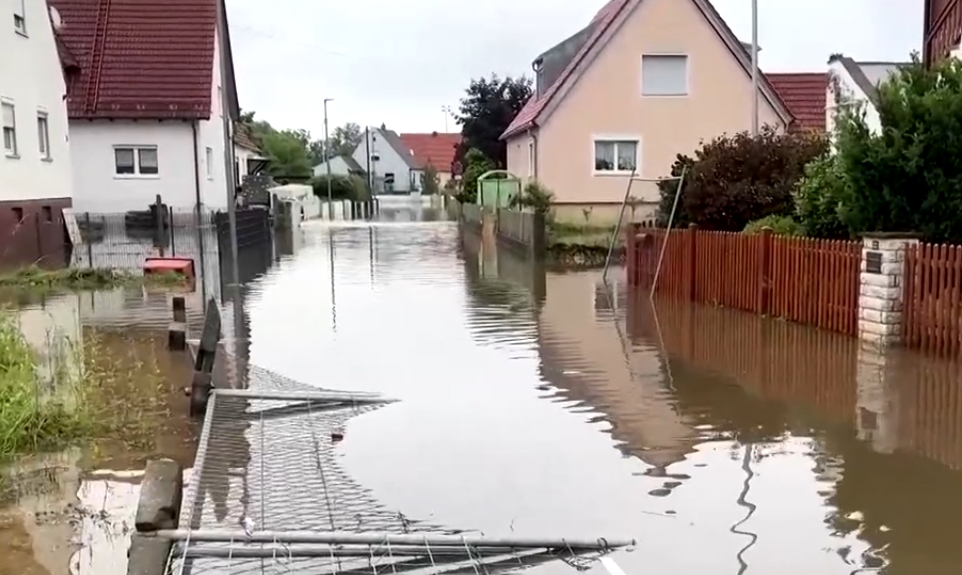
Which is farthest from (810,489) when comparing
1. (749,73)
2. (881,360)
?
(749,73)

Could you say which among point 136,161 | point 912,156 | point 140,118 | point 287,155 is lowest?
point 912,156

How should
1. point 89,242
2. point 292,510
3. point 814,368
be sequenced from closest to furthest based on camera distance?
point 292,510 → point 814,368 → point 89,242

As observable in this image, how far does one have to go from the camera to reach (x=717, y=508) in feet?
20.9

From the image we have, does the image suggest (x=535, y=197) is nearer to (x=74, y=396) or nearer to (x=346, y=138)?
(x=74, y=396)

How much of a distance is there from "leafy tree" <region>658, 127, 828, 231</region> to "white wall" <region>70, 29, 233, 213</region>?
65.4 ft

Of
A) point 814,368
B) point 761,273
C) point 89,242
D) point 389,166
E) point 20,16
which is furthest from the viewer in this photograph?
point 389,166

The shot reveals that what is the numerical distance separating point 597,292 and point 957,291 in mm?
8011

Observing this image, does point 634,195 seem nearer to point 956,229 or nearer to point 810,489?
point 956,229

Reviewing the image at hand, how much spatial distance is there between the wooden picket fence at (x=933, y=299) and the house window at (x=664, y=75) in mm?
20365

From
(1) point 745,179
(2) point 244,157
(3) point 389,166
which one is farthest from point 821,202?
(3) point 389,166

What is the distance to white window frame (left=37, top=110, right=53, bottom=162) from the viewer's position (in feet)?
79.0

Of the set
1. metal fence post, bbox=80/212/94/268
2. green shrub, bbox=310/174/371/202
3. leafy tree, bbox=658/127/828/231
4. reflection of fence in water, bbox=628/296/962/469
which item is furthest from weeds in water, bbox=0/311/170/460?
green shrub, bbox=310/174/371/202

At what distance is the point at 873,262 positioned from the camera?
11.9 metres

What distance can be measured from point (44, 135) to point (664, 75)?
712 inches
